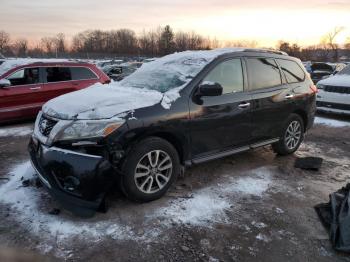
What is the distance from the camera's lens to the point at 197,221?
389cm

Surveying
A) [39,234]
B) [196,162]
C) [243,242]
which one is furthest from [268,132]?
[39,234]

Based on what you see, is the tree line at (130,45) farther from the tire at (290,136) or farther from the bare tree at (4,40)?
the tire at (290,136)

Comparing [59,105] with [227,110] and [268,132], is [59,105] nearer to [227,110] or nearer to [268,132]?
[227,110]

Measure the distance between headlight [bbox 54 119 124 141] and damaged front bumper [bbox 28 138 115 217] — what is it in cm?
17

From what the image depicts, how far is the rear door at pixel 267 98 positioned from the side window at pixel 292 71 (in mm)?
169

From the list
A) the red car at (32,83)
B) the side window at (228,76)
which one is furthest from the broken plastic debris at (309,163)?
the red car at (32,83)

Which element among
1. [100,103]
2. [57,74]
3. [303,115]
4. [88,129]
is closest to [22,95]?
[57,74]

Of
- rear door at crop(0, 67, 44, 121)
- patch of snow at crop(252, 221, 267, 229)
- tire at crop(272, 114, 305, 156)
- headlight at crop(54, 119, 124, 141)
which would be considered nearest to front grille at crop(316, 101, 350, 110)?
tire at crop(272, 114, 305, 156)

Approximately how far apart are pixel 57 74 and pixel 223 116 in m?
5.72

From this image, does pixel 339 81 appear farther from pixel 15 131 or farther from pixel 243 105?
pixel 15 131

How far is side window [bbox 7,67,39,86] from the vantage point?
8.50 m

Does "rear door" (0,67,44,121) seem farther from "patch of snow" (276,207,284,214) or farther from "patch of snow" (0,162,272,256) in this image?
"patch of snow" (276,207,284,214)

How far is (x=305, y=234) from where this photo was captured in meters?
3.73

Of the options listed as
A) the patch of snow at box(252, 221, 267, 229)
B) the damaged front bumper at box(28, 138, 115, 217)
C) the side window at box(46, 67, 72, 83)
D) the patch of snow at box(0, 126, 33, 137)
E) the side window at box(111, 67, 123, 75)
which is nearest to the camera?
the damaged front bumper at box(28, 138, 115, 217)
